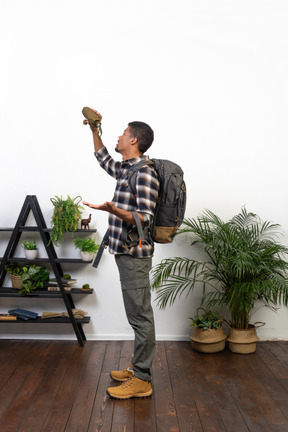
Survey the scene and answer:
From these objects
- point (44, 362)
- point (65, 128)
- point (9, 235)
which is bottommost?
point (44, 362)

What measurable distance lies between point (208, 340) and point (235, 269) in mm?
575

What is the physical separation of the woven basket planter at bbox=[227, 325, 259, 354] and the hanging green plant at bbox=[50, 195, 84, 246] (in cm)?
146

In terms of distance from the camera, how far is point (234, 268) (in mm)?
3566

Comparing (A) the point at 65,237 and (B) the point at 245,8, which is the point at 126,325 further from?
(B) the point at 245,8

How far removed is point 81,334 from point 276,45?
2813 millimetres

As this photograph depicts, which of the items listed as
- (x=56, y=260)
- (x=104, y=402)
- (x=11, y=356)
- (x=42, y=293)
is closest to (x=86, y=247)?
(x=56, y=260)

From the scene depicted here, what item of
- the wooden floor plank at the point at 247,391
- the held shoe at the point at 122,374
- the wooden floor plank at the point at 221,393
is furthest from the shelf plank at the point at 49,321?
the wooden floor plank at the point at 247,391

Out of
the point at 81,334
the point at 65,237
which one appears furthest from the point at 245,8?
the point at 81,334

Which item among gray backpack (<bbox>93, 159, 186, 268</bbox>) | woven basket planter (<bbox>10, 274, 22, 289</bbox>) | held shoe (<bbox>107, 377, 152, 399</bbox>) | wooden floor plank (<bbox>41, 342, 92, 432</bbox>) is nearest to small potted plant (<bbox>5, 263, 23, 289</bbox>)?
woven basket planter (<bbox>10, 274, 22, 289</bbox>)

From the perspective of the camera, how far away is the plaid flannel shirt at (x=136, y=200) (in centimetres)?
266

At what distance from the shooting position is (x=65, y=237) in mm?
4051

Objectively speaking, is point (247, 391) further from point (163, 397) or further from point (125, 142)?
point (125, 142)

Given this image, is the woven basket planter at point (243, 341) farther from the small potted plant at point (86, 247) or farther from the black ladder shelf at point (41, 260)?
the small potted plant at point (86, 247)

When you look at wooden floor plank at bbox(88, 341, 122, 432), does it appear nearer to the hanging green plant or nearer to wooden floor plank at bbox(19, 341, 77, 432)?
wooden floor plank at bbox(19, 341, 77, 432)
